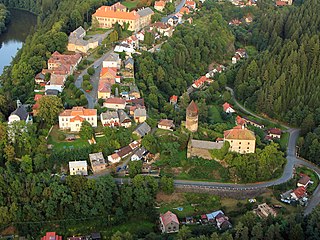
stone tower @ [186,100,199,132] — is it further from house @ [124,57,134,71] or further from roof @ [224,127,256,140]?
house @ [124,57,134,71]

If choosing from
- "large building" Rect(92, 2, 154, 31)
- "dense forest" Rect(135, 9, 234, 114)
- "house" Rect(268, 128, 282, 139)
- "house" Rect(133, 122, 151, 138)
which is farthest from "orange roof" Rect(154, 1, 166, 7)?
"house" Rect(133, 122, 151, 138)

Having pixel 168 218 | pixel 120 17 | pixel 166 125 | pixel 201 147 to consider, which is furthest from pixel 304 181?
pixel 120 17

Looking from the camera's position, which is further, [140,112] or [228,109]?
[228,109]

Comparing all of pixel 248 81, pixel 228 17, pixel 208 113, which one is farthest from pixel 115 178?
pixel 228 17

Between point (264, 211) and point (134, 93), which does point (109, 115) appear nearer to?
point (134, 93)

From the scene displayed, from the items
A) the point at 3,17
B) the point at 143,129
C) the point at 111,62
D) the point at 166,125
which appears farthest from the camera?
the point at 3,17

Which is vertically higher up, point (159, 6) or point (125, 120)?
point (159, 6)

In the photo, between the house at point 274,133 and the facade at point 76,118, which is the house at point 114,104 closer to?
the facade at point 76,118
